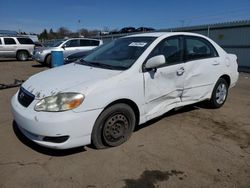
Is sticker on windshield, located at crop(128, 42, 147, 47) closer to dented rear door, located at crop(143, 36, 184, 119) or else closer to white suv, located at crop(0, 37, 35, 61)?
dented rear door, located at crop(143, 36, 184, 119)

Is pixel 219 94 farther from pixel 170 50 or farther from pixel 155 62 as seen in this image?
pixel 155 62

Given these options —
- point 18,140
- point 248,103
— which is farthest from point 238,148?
point 18,140

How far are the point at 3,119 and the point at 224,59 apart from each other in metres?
4.59

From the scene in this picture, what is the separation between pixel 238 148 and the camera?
12.0ft

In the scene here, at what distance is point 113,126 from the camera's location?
3541 millimetres

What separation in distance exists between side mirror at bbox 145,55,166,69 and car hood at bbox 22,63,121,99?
1.60 ft

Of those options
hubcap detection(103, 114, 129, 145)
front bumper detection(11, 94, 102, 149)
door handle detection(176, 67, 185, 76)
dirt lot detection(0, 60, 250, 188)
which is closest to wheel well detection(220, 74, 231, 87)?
dirt lot detection(0, 60, 250, 188)

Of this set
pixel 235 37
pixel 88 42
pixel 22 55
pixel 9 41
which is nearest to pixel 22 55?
pixel 22 55

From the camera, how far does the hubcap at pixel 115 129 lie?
3475 mm

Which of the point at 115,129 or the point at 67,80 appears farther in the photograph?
the point at 115,129

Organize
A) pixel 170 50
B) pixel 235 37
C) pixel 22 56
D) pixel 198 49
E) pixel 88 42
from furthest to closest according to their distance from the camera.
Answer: pixel 22 56 < pixel 88 42 < pixel 235 37 < pixel 198 49 < pixel 170 50

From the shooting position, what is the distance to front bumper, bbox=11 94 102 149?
118 inches

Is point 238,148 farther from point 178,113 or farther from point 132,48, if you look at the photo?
point 132,48

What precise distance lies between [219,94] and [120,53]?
248cm
